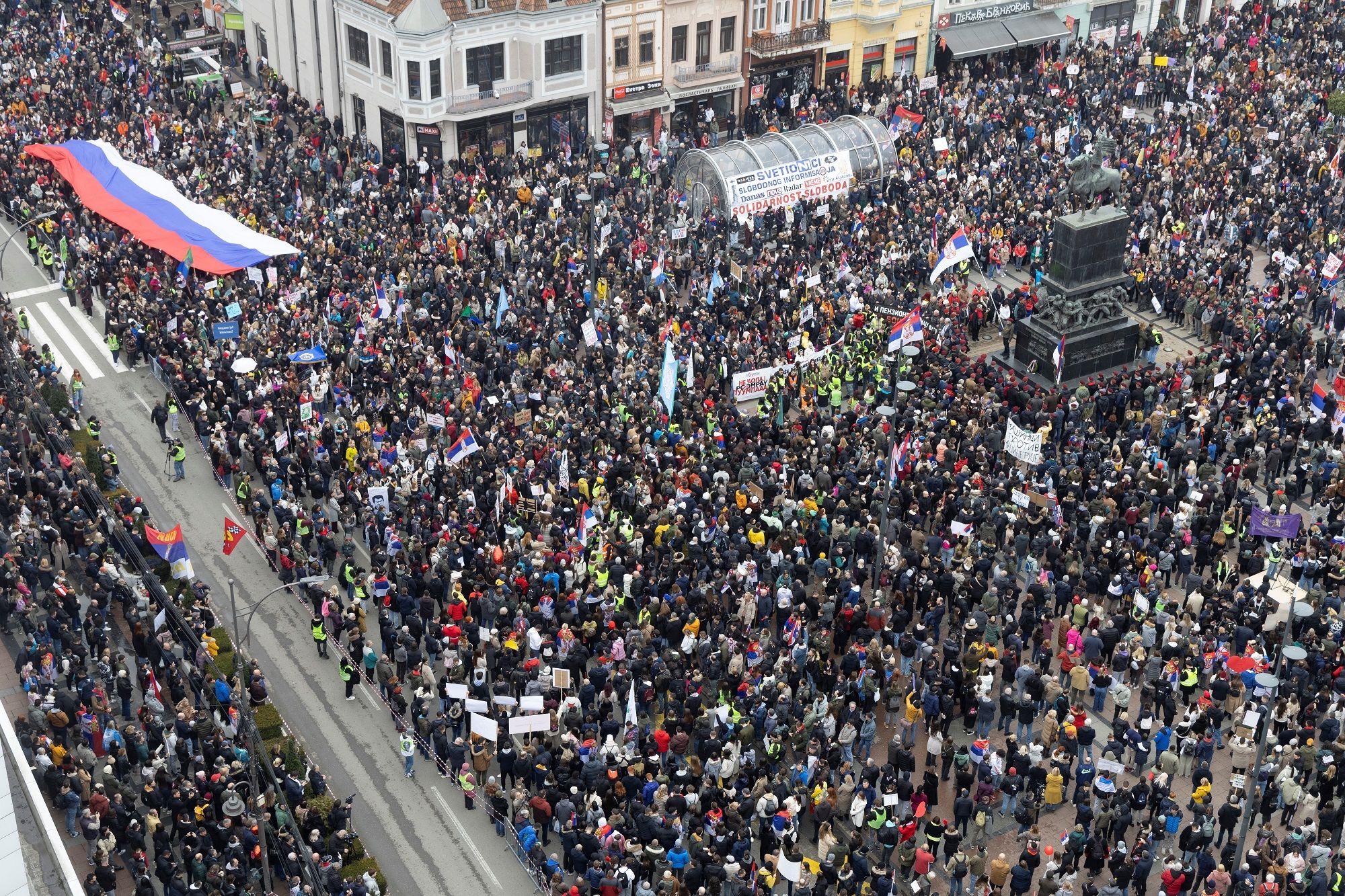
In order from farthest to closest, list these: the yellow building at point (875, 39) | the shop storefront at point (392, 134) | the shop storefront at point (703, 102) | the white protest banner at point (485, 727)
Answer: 1. the yellow building at point (875, 39)
2. the shop storefront at point (703, 102)
3. the shop storefront at point (392, 134)
4. the white protest banner at point (485, 727)

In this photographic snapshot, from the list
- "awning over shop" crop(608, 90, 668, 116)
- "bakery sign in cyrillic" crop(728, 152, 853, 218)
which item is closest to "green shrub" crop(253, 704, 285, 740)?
"bakery sign in cyrillic" crop(728, 152, 853, 218)

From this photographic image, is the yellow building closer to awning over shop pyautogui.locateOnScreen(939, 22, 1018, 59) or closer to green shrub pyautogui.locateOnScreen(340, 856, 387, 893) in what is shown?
awning over shop pyautogui.locateOnScreen(939, 22, 1018, 59)

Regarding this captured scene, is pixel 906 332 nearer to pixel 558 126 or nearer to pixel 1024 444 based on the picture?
pixel 1024 444

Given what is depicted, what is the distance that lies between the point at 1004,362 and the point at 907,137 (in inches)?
653

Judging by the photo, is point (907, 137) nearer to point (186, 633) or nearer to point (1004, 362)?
point (1004, 362)

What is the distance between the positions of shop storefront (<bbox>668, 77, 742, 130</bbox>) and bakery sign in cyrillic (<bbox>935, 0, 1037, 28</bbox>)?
34.1 feet

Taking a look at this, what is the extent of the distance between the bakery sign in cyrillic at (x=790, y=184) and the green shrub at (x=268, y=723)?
27698 mm

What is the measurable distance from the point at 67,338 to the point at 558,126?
21482 millimetres

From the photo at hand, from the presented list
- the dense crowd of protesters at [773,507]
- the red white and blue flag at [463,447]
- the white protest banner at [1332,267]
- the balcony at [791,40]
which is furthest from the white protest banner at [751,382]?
the balcony at [791,40]

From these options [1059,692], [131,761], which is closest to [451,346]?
Result: [131,761]

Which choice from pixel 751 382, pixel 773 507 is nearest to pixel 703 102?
pixel 751 382

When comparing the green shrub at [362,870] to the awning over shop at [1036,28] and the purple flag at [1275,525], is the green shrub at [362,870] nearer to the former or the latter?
the purple flag at [1275,525]

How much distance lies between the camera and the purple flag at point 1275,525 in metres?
35.0

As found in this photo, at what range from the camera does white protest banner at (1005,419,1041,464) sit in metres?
38.4
